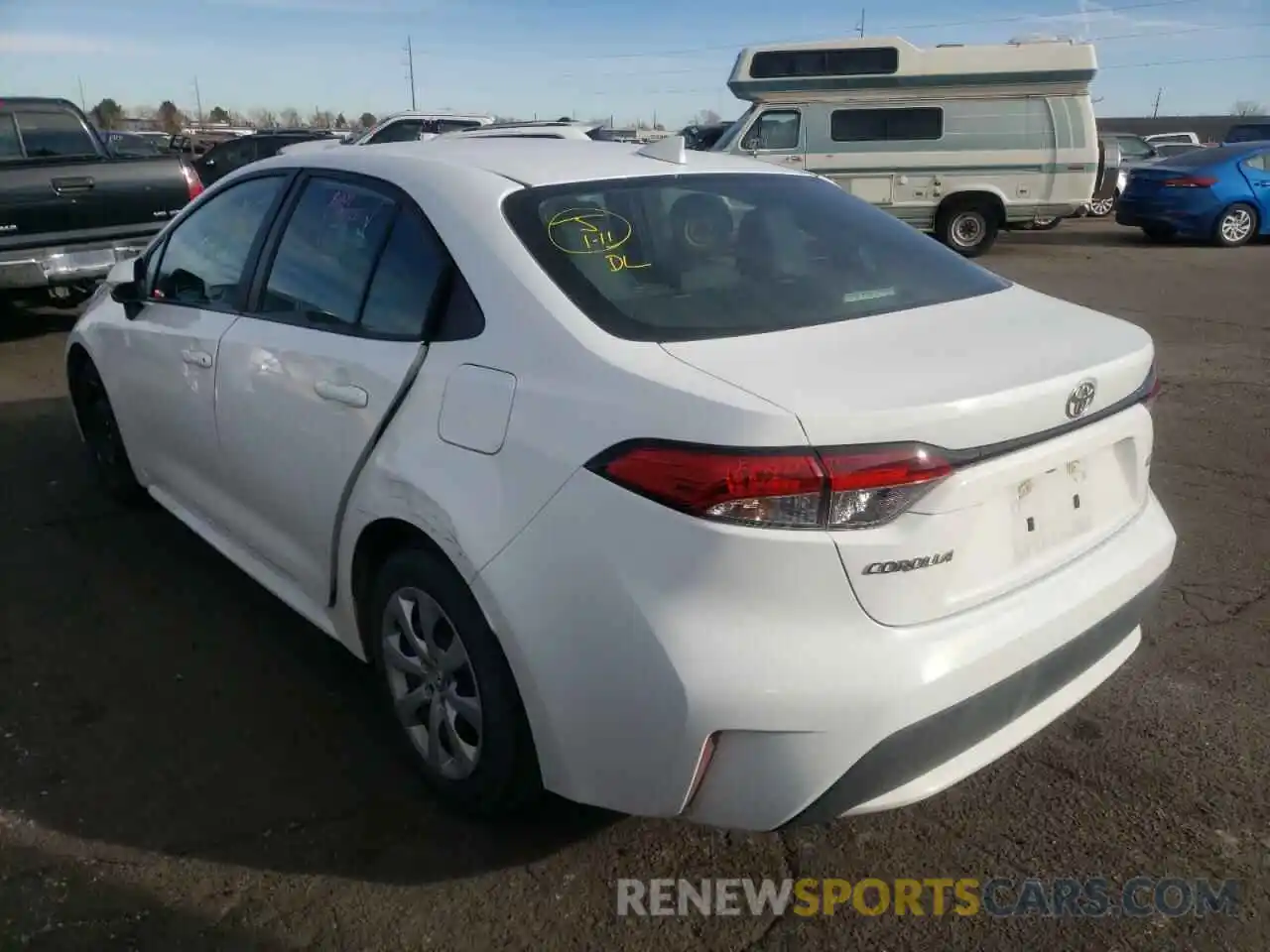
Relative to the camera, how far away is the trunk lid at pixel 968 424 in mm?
2002

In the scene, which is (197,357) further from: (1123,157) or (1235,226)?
(1123,157)

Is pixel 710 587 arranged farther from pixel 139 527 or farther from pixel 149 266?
pixel 139 527

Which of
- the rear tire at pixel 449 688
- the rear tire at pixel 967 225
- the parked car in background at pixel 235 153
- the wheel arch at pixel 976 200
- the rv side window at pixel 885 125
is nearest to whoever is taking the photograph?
the rear tire at pixel 449 688

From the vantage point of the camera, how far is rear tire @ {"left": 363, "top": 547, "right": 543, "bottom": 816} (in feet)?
7.77

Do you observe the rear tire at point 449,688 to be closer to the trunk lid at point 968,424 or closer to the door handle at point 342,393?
the door handle at point 342,393

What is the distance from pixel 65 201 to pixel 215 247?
5.06 metres

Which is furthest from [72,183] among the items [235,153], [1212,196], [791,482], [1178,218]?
[1212,196]

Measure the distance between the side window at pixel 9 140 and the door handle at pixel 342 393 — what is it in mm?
7438

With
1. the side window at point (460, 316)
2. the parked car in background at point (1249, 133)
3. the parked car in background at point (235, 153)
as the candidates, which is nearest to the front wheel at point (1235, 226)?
the parked car in background at point (1249, 133)

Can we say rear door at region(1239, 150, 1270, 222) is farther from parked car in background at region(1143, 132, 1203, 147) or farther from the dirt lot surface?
parked car in background at region(1143, 132, 1203, 147)

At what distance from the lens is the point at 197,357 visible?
3.53 m

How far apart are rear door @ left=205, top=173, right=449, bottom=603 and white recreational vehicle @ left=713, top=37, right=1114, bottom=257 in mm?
12108

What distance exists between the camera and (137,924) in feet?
7.64

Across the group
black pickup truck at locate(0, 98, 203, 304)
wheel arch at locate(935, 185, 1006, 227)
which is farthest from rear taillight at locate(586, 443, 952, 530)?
wheel arch at locate(935, 185, 1006, 227)
